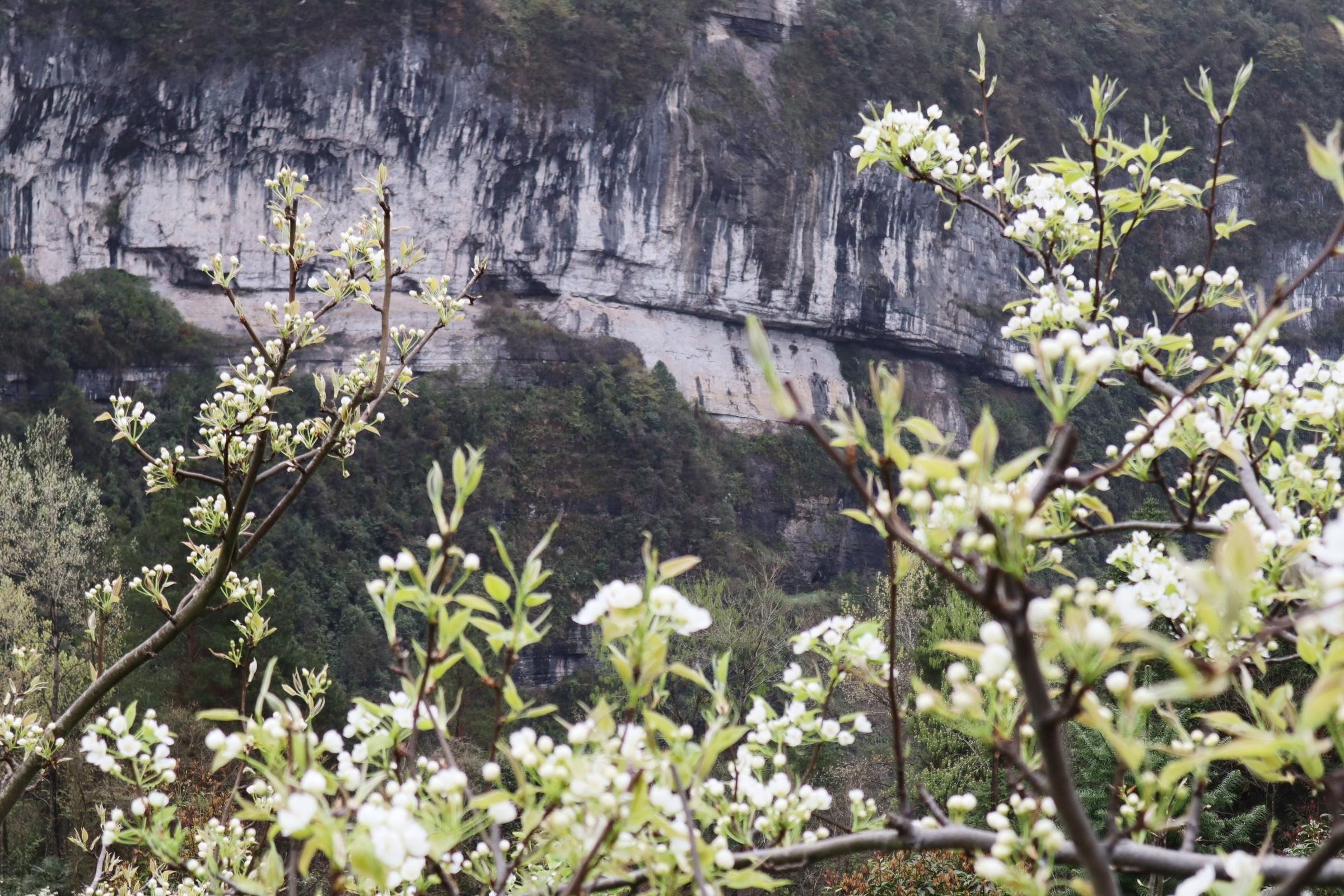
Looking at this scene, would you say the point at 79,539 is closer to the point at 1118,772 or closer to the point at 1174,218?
the point at 1118,772

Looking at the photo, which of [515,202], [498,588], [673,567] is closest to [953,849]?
[673,567]

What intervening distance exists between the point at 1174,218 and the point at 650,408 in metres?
26.4

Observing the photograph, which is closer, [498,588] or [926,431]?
[926,431]

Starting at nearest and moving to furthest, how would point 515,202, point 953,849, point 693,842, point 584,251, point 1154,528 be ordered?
point 693,842 < point 953,849 < point 1154,528 < point 515,202 < point 584,251

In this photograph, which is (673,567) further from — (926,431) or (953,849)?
(953,849)

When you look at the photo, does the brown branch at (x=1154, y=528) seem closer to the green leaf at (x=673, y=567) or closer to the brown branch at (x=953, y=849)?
the brown branch at (x=953, y=849)

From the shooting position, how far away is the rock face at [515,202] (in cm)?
3338

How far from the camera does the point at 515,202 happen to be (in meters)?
36.9

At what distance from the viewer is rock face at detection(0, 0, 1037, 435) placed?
33375 millimetres

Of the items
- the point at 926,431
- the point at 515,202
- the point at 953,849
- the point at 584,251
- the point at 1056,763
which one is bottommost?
the point at 953,849

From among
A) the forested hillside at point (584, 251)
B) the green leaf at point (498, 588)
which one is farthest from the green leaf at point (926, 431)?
the forested hillside at point (584, 251)

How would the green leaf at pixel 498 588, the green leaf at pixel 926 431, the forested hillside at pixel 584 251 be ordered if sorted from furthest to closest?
the forested hillside at pixel 584 251 < the green leaf at pixel 498 588 < the green leaf at pixel 926 431

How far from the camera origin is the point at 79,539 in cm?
1903

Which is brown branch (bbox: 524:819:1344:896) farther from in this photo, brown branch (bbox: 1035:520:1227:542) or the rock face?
the rock face
